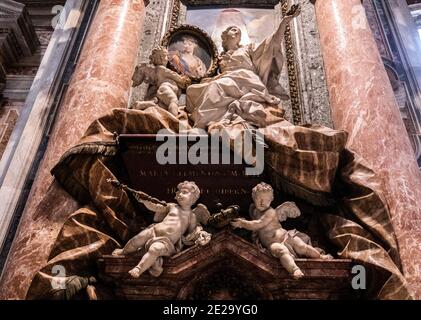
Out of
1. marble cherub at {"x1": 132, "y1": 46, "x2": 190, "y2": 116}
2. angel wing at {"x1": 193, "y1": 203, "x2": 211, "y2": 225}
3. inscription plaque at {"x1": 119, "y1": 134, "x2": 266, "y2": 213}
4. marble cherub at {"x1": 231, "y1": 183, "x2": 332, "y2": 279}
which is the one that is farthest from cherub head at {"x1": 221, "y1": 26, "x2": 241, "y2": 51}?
angel wing at {"x1": 193, "y1": 203, "x2": 211, "y2": 225}

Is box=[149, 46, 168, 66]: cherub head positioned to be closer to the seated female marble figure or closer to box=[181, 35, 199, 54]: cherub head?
the seated female marble figure

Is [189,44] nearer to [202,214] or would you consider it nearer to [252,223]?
[202,214]

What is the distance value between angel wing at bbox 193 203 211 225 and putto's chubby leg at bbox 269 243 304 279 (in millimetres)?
520

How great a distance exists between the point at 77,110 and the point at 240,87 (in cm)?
156

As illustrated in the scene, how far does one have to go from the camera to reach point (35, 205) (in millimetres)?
3918

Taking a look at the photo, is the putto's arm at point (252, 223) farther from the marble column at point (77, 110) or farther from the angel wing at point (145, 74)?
the angel wing at point (145, 74)

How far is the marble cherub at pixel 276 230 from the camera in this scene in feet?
10.3

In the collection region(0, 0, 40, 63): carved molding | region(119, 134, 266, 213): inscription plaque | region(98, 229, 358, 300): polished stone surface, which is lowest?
region(98, 229, 358, 300): polished stone surface

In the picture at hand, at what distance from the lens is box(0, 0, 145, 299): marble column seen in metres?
3.58

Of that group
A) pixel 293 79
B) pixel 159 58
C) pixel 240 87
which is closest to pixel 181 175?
pixel 240 87

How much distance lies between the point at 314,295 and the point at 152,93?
2.57 m

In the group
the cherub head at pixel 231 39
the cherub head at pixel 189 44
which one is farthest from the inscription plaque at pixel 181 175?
the cherub head at pixel 189 44

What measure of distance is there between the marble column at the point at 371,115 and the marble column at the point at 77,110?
2218mm

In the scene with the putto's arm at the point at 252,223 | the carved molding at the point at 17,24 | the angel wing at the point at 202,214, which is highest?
the carved molding at the point at 17,24
